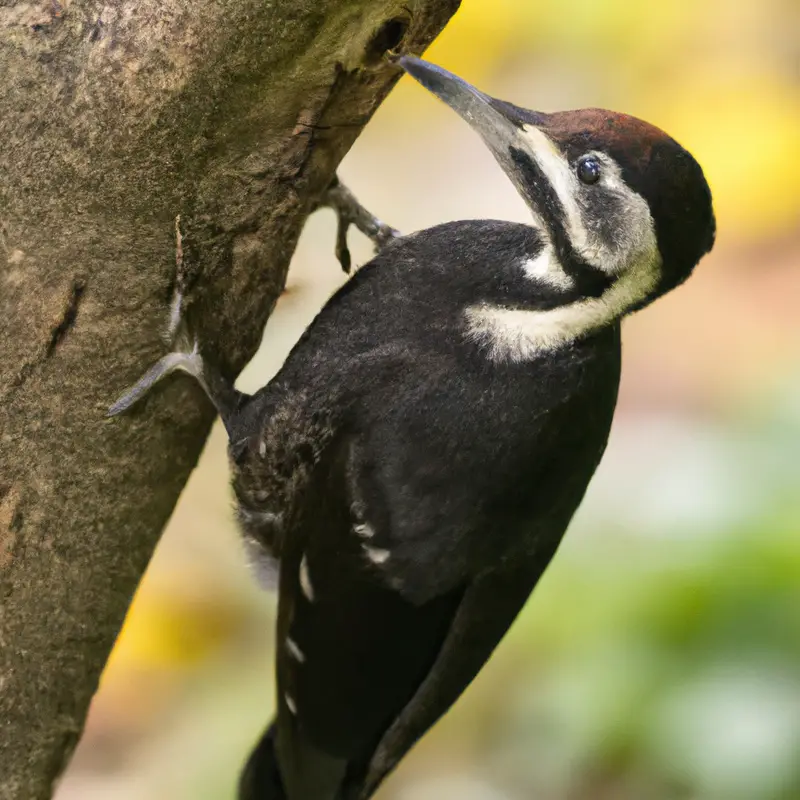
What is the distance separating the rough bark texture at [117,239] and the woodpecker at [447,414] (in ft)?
0.28

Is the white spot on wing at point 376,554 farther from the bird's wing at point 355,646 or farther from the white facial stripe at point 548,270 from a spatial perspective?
the white facial stripe at point 548,270

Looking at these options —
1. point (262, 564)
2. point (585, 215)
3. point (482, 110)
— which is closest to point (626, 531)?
point (262, 564)

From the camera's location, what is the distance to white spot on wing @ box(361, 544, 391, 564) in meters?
1.82

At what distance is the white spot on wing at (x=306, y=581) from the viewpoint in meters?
1.87

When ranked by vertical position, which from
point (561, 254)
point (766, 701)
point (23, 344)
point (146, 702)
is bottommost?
point (146, 702)

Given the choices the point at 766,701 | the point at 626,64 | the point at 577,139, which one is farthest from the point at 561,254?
the point at 626,64

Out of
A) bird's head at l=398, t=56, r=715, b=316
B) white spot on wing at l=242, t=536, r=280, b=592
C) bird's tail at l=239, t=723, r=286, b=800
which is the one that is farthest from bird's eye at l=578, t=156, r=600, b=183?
bird's tail at l=239, t=723, r=286, b=800

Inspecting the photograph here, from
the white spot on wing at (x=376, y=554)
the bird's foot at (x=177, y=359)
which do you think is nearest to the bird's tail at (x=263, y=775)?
the white spot on wing at (x=376, y=554)

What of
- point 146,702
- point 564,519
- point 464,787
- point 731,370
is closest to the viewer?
point 564,519

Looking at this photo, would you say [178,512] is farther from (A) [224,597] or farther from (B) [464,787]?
(B) [464,787]

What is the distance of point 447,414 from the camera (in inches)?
67.7

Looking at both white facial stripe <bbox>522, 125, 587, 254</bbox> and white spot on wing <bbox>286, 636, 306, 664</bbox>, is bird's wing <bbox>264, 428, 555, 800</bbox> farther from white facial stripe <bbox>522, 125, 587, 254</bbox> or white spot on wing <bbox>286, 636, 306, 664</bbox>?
white facial stripe <bbox>522, 125, 587, 254</bbox>

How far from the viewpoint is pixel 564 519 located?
187cm

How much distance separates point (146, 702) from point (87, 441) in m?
1.80
